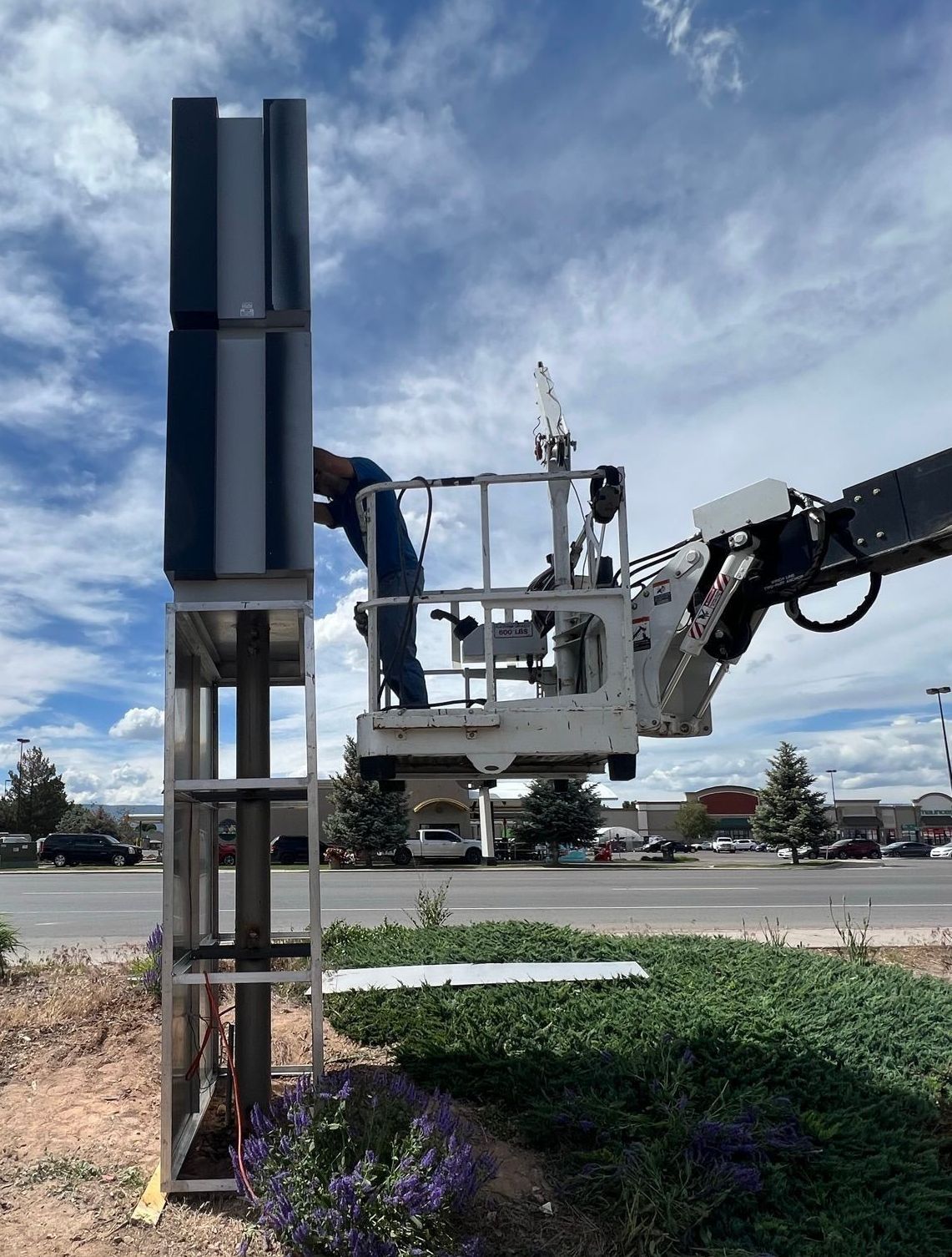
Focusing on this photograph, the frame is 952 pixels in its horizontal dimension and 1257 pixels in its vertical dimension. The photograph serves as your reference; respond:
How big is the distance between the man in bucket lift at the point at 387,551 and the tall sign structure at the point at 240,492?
0.47 meters

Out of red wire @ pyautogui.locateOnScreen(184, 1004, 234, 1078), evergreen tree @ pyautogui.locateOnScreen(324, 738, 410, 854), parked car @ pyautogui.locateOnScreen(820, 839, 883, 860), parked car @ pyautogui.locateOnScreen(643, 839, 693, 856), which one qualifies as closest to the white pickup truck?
evergreen tree @ pyautogui.locateOnScreen(324, 738, 410, 854)

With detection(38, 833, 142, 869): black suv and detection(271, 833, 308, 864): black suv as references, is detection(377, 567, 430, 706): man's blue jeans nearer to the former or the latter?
detection(271, 833, 308, 864): black suv

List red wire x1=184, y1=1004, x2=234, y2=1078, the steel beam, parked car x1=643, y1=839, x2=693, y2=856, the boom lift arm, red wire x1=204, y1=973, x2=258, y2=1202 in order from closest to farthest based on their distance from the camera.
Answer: red wire x1=204, y1=973, x2=258, y2=1202 → the boom lift arm → the steel beam → red wire x1=184, y1=1004, x2=234, y2=1078 → parked car x1=643, y1=839, x2=693, y2=856

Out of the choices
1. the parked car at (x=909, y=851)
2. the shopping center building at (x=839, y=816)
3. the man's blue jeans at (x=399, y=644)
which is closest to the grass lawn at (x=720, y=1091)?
the man's blue jeans at (x=399, y=644)

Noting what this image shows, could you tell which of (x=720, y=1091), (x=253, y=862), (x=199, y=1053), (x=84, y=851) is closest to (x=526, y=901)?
(x=199, y=1053)

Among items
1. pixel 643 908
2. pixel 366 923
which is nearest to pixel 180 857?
pixel 366 923

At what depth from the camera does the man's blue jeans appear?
4578 millimetres

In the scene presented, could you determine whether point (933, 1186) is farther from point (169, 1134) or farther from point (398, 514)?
point (398, 514)

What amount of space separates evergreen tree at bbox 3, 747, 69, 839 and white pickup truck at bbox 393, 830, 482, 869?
19.9 meters

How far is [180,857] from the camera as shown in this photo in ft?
15.1

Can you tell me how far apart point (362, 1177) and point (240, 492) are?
2.93 metres

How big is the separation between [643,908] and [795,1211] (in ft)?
40.4

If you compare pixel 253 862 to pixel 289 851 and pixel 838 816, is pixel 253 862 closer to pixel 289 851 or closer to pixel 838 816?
pixel 289 851

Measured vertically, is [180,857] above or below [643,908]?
above
